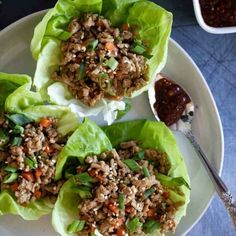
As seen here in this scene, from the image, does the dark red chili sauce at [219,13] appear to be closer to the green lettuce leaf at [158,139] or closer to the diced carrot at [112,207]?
the green lettuce leaf at [158,139]

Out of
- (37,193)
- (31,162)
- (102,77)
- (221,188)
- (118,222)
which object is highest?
(102,77)

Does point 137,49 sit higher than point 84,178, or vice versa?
point 137,49

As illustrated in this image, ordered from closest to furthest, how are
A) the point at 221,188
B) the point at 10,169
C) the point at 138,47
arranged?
1. the point at 10,169
2. the point at 138,47
3. the point at 221,188

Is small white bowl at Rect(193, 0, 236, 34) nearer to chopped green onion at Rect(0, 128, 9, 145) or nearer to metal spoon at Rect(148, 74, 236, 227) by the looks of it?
metal spoon at Rect(148, 74, 236, 227)

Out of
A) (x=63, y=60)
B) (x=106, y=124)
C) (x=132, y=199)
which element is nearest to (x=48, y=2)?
(x=63, y=60)

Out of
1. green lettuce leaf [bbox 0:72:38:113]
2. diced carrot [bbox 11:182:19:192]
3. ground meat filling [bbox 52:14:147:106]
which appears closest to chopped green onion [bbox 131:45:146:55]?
ground meat filling [bbox 52:14:147:106]

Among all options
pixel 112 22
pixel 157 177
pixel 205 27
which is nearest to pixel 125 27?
pixel 112 22

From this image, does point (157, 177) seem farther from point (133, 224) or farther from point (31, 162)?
point (31, 162)
